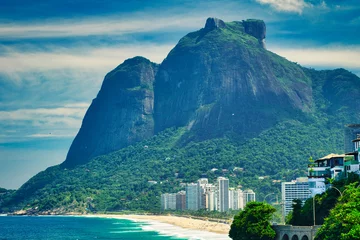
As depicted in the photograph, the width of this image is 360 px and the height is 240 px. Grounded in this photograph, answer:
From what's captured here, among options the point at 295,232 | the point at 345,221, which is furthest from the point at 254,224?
the point at 345,221

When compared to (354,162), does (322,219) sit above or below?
below

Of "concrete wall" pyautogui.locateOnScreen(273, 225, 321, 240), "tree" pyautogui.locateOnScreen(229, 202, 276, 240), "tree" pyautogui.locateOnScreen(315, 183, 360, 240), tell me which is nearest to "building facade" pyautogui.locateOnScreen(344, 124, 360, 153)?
"tree" pyautogui.locateOnScreen(229, 202, 276, 240)

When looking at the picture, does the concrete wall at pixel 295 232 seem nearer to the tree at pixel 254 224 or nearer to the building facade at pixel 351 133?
the tree at pixel 254 224

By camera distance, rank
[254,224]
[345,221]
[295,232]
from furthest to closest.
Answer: [254,224] < [295,232] < [345,221]

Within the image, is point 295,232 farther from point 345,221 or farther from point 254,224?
point 345,221

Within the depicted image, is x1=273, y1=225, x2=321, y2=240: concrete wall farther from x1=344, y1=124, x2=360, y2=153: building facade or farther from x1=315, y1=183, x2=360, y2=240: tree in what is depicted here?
x1=344, y1=124, x2=360, y2=153: building facade

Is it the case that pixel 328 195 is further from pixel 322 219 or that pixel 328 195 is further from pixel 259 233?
pixel 259 233

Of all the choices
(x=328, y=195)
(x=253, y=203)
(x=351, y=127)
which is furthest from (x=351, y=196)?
(x=351, y=127)
